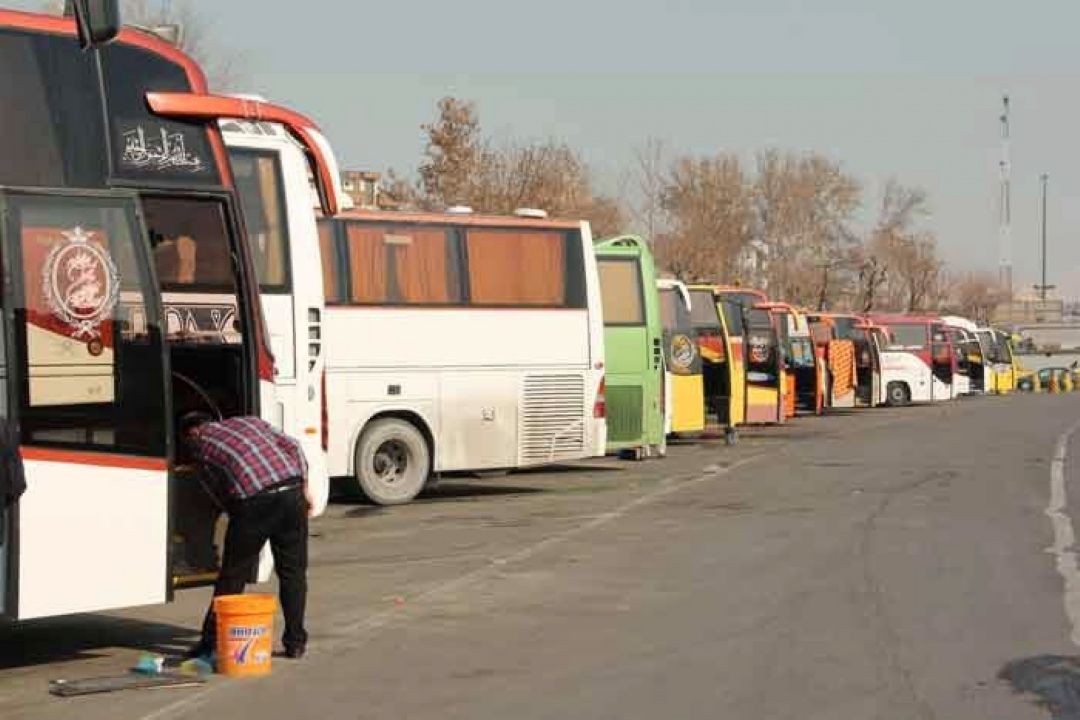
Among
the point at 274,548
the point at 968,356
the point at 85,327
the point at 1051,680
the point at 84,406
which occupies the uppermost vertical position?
the point at 85,327

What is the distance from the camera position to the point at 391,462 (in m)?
19.2

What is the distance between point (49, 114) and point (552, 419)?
12.0 m

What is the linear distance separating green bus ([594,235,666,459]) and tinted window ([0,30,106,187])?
46.8 ft

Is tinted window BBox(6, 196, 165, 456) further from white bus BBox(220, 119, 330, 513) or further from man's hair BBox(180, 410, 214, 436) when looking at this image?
white bus BBox(220, 119, 330, 513)

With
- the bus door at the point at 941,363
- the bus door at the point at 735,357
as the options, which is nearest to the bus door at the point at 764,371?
the bus door at the point at 735,357

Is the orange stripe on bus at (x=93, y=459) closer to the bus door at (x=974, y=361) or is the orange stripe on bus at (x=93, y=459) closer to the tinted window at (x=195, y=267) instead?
the tinted window at (x=195, y=267)

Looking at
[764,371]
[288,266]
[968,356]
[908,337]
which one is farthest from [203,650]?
[968,356]

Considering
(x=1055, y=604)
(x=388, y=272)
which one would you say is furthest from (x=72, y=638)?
(x=388, y=272)

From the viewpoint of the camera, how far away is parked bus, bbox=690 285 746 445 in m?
30.2

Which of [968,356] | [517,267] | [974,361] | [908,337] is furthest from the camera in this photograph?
[974,361]

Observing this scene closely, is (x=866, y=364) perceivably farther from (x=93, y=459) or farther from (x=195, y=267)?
(x=93, y=459)

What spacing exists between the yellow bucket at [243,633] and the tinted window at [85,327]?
1005mm

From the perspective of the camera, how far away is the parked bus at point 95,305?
27.9 ft

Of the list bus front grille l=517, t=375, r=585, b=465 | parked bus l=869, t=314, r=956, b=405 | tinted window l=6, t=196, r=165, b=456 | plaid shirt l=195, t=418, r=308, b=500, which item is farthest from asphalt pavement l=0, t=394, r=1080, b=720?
parked bus l=869, t=314, r=956, b=405
